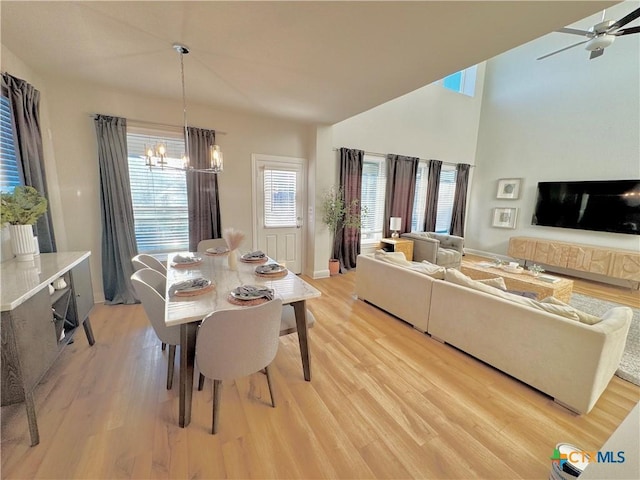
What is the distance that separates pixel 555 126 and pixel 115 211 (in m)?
7.79

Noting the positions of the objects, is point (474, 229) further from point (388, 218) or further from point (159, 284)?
point (159, 284)

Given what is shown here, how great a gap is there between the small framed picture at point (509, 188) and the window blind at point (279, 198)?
16.3 feet

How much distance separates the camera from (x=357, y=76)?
250 cm

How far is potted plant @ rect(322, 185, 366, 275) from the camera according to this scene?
14.5 feet

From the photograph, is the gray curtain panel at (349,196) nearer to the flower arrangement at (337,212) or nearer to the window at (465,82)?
the flower arrangement at (337,212)

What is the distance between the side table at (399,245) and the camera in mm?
4887

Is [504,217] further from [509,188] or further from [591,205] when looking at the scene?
[591,205]

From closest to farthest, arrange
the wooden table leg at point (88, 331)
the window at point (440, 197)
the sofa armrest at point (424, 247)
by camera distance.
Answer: the wooden table leg at point (88, 331), the sofa armrest at point (424, 247), the window at point (440, 197)

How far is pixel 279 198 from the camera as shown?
14.2 feet

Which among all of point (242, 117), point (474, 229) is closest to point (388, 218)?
point (474, 229)

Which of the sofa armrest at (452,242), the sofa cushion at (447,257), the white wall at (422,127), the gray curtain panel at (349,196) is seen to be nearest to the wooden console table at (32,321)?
the gray curtain panel at (349,196)

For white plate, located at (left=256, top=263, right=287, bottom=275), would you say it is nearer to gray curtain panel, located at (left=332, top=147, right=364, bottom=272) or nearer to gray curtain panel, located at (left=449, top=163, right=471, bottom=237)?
gray curtain panel, located at (left=332, top=147, right=364, bottom=272)

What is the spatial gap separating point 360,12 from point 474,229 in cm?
641

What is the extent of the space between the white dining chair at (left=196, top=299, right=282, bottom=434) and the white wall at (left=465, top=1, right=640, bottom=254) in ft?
20.8
